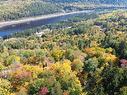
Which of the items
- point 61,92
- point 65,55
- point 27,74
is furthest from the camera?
point 65,55

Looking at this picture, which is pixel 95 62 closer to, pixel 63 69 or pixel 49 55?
pixel 63 69

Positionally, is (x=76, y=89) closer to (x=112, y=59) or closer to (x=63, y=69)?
(x=63, y=69)

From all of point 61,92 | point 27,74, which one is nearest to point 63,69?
point 27,74

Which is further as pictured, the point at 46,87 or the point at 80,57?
the point at 80,57

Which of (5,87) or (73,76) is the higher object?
(73,76)

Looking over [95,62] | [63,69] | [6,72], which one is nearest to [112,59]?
[95,62]

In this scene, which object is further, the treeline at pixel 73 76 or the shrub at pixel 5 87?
the treeline at pixel 73 76

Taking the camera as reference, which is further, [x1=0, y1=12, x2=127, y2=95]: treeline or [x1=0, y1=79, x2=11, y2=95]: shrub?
[x1=0, y1=12, x2=127, y2=95]: treeline

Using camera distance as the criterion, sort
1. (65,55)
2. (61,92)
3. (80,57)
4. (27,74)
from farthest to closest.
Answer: (65,55) → (80,57) → (27,74) → (61,92)

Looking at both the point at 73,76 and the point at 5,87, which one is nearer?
the point at 5,87
